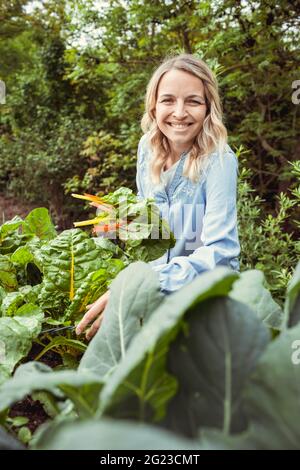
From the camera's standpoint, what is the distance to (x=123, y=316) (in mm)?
841

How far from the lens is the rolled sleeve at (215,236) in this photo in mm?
1277

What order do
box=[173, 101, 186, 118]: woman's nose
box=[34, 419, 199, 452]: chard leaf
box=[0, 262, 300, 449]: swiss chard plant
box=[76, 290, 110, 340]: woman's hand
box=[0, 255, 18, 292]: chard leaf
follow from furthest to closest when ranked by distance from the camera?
box=[173, 101, 186, 118]: woman's nose
box=[0, 255, 18, 292]: chard leaf
box=[76, 290, 110, 340]: woman's hand
box=[0, 262, 300, 449]: swiss chard plant
box=[34, 419, 199, 452]: chard leaf

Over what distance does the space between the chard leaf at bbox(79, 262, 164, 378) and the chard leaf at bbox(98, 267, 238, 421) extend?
0.20 metres

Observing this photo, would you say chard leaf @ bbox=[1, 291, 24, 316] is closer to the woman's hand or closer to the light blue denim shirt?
the woman's hand

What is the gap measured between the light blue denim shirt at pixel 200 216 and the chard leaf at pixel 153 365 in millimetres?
655

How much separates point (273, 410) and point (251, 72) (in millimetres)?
4361

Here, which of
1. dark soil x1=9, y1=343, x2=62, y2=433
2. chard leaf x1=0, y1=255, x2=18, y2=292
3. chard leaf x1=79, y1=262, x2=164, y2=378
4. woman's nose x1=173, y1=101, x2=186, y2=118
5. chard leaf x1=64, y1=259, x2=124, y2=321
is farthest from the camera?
woman's nose x1=173, y1=101, x2=186, y2=118

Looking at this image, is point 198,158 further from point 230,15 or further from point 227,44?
point 230,15

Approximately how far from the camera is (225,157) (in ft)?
5.83

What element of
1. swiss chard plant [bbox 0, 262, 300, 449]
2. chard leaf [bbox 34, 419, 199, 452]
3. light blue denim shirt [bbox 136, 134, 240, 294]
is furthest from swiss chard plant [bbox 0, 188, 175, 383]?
chard leaf [bbox 34, 419, 199, 452]

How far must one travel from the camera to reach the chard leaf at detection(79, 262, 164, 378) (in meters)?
0.81

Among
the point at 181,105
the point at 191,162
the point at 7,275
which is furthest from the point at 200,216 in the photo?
the point at 7,275

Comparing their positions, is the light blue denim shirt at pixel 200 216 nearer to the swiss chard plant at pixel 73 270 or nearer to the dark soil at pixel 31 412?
the swiss chard plant at pixel 73 270

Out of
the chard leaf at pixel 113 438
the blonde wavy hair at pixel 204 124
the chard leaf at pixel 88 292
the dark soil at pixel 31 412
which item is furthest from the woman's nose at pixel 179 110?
the chard leaf at pixel 113 438
